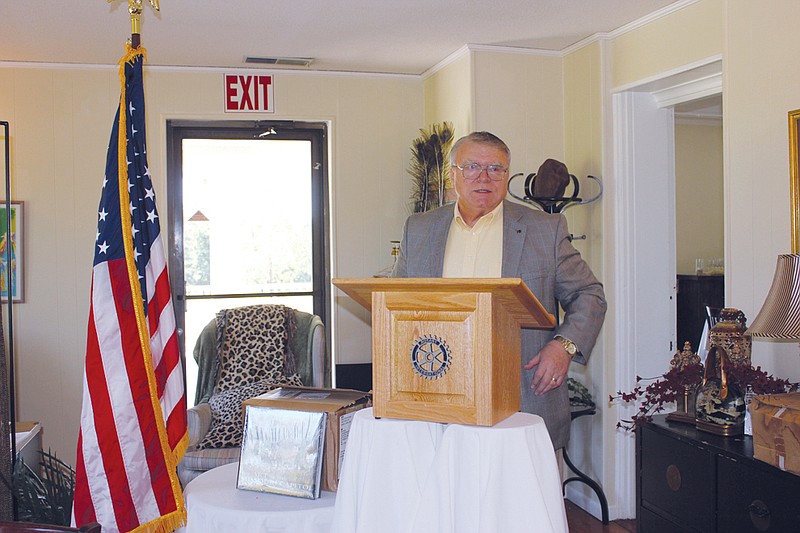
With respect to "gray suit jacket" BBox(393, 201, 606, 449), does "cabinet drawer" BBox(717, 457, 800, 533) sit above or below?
below

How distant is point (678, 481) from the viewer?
9.02 ft

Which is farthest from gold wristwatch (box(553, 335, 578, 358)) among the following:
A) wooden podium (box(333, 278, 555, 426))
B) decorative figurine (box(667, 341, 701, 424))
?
decorative figurine (box(667, 341, 701, 424))

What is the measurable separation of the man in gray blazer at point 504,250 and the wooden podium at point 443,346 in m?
0.59

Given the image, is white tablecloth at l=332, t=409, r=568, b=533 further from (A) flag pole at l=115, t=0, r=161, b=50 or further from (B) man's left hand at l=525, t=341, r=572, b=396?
(A) flag pole at l=115, t=0, r=161, b=50

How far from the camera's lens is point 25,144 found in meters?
4.77

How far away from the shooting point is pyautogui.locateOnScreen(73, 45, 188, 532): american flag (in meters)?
2.36

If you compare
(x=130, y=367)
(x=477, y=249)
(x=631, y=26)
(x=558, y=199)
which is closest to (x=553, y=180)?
(x=558, y=199)

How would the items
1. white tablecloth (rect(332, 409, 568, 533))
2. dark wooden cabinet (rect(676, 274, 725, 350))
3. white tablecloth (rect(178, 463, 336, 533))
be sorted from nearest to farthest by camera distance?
1. white tablecloth (rect(332, 409, 568, 533))
2. white tablecloth (rect(178, 463, 336, 533))
3. dark wooden cabinet (rect(676, 274, 725, 350))

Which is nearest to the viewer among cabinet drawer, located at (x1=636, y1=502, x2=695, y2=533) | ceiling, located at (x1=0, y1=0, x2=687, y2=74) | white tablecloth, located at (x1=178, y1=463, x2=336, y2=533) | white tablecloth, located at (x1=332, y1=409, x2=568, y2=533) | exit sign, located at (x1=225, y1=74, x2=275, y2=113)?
white tablecloth, located at (x1=332, y1=409, x2=568, y2=533)

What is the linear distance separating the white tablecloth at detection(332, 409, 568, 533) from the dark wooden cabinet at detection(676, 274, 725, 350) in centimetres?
518

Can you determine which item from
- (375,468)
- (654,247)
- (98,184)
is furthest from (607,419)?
(98,184)

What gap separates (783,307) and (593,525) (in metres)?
2.22

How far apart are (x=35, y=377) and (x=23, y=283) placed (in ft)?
1.88

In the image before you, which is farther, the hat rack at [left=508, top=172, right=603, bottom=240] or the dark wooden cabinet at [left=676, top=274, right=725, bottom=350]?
the dark wooden cabinet at [left=676, top=274, right=725, bottom=350]
